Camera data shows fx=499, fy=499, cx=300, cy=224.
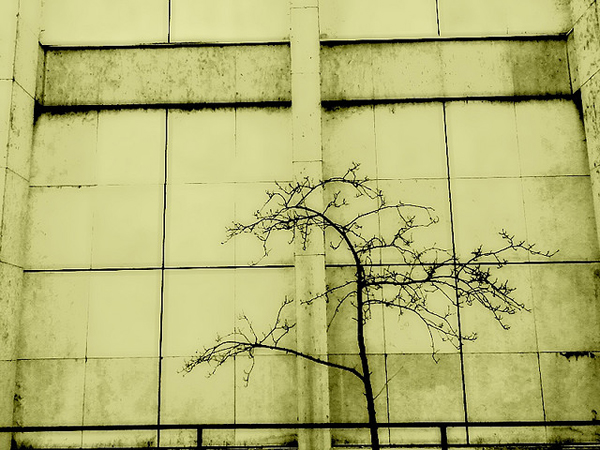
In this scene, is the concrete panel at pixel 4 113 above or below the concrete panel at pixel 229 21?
below

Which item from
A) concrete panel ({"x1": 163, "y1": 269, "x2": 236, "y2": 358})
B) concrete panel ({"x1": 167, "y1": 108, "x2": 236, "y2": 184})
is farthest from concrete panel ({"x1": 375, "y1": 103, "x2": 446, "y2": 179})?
concrete panel ({"x1": 163, "y1": 269, "x2": 236, "y2": 358})

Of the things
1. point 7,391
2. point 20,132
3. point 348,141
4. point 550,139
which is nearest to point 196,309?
point 7,391

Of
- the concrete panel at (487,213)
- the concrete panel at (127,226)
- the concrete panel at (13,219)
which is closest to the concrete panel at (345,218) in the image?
the concrete panel at (487,213)

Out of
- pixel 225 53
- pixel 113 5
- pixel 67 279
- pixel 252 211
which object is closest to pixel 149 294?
pixel 67 279

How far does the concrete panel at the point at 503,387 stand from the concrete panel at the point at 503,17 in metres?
5.87

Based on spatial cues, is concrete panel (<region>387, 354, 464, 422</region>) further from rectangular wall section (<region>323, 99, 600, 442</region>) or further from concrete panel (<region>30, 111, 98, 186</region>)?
concrete panel (<region>30, 111, 98, 186</region>)

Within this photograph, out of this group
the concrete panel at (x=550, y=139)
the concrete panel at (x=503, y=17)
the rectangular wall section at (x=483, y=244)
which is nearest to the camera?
the rectangular wall section at (x=483, y=244)

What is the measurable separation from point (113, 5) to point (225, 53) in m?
2.44

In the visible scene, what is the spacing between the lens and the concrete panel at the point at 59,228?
341 inches

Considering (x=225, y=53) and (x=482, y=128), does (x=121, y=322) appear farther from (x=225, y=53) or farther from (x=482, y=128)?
(x=482, y=128)

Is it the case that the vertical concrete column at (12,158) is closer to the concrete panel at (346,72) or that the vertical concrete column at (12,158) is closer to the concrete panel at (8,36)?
the concrete panel at (8,36)

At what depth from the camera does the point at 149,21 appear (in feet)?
30.7

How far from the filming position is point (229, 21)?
30.7 feet

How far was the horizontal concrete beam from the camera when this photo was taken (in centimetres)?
902
